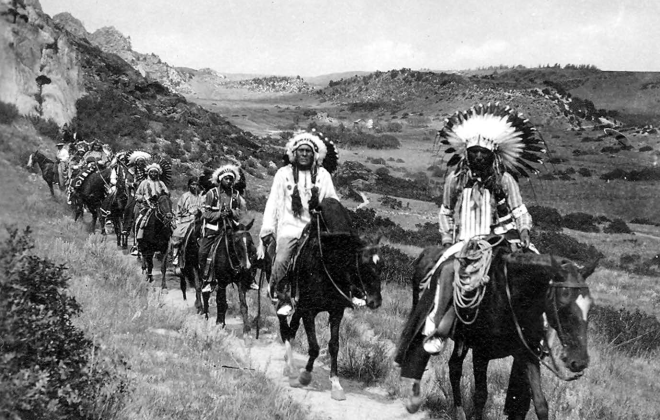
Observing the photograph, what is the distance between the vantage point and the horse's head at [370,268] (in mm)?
6121

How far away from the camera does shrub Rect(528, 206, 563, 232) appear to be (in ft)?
90.4

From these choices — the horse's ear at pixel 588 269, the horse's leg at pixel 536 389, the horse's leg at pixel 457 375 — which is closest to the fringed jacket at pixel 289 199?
the horse's leg at pixel 457 375

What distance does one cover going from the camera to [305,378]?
696 centimetres

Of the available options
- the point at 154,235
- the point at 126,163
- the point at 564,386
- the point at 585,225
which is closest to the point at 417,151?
the point at 585,225

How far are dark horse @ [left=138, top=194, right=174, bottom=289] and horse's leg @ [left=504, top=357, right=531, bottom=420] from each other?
A: 8.70 m

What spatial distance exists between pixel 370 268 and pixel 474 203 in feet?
4.35

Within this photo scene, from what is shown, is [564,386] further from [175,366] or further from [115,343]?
[115,343]

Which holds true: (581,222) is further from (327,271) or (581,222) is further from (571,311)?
(571,311)

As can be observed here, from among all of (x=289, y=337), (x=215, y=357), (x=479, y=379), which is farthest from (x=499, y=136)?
(x=215, y=357)

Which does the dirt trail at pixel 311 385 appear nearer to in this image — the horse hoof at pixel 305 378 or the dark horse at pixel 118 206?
the horse hoof at pixel 305 378

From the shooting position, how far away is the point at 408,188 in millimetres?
39750

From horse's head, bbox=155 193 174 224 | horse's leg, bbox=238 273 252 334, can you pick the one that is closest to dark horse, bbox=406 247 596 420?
horse's leg, bbox=238 273 252 334

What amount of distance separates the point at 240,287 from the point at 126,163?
336 inches

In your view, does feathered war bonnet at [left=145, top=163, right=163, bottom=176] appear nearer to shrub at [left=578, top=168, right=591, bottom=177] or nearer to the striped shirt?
the striped shirt
